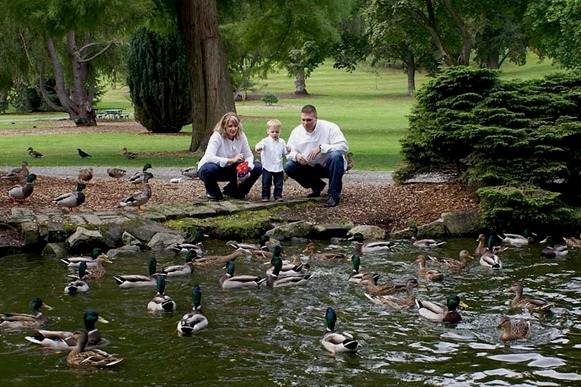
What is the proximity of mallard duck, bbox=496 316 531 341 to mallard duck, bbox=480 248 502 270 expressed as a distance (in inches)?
130

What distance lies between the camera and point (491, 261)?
12594 mm

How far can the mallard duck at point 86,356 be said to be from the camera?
821 cm

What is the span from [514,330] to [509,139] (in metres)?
6.93

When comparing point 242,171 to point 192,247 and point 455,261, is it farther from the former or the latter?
point 455,261

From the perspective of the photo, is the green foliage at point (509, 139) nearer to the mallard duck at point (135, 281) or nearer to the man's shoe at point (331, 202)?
the man's shoe at point (331, 202)

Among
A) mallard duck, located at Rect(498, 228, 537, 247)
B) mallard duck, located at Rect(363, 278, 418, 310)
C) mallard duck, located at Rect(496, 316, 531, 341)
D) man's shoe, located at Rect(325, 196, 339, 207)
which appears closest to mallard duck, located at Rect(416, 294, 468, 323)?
mallard duck, located at Rect(363, 278, 418, 310)

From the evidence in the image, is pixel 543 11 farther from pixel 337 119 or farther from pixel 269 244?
pixel 269 244

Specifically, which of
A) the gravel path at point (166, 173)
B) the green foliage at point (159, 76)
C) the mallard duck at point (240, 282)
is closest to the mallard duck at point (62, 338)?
the mallard duck at point (240, 282)

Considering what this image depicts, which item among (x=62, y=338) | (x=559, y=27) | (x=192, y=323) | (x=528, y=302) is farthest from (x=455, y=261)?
(x=559, y=27)

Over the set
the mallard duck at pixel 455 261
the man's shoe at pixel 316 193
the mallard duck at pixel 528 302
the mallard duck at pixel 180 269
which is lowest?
the mallard duck at pixel 455 261

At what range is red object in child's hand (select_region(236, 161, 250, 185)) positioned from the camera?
15.9 m

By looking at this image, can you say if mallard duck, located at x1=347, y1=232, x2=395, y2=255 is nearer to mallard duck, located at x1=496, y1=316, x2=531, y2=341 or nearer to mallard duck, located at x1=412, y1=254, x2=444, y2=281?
mallard duck, located at x1=412, y1=254, x2=444, y2=281

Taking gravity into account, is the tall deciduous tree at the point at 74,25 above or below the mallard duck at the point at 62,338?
above

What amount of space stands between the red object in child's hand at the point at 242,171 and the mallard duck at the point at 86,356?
24.8 ft
